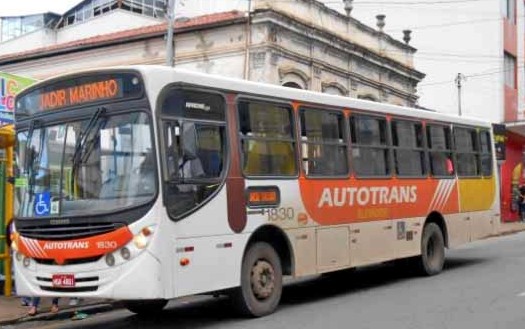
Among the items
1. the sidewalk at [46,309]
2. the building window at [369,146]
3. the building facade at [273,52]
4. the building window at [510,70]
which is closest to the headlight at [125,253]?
the sidewalk at [46,309]

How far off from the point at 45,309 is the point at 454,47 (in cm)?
3600

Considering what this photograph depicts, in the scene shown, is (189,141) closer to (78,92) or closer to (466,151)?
(78,92)

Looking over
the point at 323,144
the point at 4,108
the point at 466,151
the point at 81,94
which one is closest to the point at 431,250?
the point at 466,151

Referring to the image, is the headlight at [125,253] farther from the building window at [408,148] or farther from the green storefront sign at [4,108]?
the building window at [408,148]

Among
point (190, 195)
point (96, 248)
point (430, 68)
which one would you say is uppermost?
point (430, 68)

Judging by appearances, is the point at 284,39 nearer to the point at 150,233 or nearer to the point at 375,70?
the point at 375,70

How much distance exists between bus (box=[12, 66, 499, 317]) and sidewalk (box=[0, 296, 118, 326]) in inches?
39.5

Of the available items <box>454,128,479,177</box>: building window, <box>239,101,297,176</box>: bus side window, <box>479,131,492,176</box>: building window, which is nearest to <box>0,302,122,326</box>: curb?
<box>239,101,297,176</box>: bus side window

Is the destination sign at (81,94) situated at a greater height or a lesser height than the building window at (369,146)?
greater

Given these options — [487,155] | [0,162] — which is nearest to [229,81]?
[0,162]

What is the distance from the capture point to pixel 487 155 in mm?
15594

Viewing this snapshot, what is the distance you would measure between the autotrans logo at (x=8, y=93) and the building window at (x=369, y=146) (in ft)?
18.1

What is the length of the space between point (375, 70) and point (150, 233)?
1942 cm

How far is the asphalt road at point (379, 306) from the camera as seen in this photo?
8.88 meters
